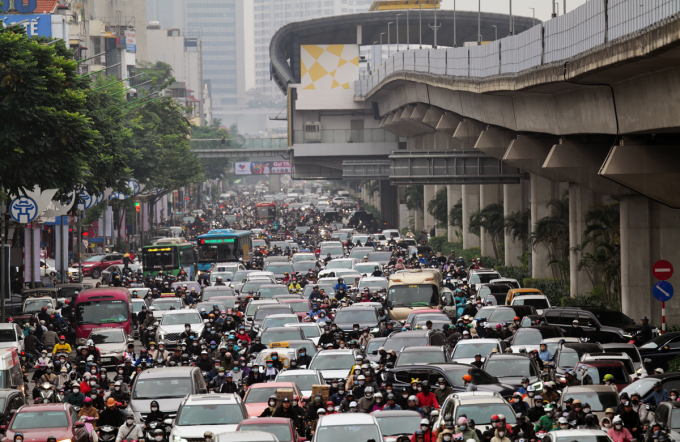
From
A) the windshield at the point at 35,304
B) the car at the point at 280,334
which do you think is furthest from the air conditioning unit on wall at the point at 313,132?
the car at the point at 280,334

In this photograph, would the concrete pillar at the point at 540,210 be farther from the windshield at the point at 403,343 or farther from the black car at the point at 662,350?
the windshield at the point at 403,343

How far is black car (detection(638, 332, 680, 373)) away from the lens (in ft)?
83.9

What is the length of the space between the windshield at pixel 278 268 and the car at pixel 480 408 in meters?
32.5

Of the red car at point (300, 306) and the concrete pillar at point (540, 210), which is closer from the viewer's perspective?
the red car at point (300, 306)

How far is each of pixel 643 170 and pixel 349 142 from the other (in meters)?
64.6

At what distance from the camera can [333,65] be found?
94625 mm

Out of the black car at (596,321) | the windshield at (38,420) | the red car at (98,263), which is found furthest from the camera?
the red car at (98,263)

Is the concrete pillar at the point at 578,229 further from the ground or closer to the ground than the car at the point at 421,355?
further from the ground

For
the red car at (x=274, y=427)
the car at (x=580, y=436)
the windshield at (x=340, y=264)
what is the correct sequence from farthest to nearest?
the windshield at (x=340, y=264) < the red car at (x=274, y=427) < the car at (x=580, y=436)

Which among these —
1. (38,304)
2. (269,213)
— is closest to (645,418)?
(38,304)

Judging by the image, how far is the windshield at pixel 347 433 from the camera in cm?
1551

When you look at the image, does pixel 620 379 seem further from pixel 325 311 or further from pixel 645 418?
pixel 325 311

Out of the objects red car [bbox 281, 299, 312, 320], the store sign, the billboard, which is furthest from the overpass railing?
the billboard

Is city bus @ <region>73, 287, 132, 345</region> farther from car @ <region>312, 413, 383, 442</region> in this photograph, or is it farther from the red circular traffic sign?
car @ <region>312, 413, 383, 442</region>
